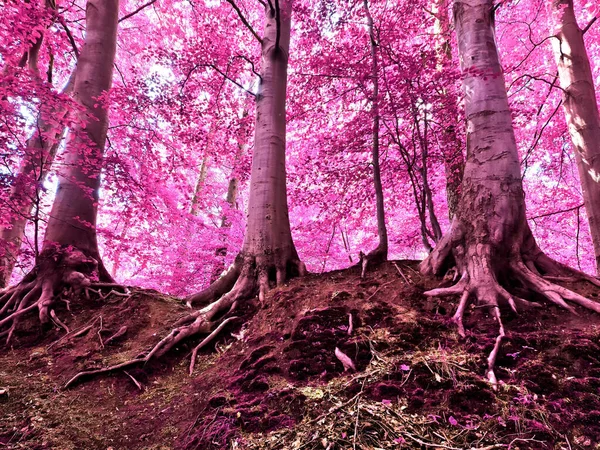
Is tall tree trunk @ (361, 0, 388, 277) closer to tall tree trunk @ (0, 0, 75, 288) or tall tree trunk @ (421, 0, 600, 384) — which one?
tall tree trunk @ (421, 0, 600, 384)

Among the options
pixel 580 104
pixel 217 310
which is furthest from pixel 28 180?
pixel 580 104

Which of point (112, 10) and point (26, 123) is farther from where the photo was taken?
point (112, 10)

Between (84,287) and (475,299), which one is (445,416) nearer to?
(475,299)

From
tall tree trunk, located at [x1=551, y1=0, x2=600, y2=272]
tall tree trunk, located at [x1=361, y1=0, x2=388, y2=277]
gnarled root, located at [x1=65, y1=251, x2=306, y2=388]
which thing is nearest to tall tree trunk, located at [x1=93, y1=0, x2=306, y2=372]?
gnarled root, located at [x1=65, y1=251, x2=306, y2=388]

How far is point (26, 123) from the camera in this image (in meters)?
4.70

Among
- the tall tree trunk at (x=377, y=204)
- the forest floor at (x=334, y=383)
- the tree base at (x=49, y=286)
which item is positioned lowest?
the forest floor at (x=334, y=383)

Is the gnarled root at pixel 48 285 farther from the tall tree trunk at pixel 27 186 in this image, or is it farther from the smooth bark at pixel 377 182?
the smooth bark at pixel 377 182

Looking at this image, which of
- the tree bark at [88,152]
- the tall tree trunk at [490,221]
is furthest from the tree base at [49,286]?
the tall tree trunk at [490,221]

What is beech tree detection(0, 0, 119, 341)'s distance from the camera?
482 centimetres

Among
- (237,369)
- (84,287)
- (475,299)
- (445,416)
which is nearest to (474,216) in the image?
(475,299)

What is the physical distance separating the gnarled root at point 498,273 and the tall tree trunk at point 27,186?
4855 mm

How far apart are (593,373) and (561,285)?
130 cm

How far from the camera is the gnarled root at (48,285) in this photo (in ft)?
14.9

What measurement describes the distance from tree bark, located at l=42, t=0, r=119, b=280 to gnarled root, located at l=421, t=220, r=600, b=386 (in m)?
5.47
